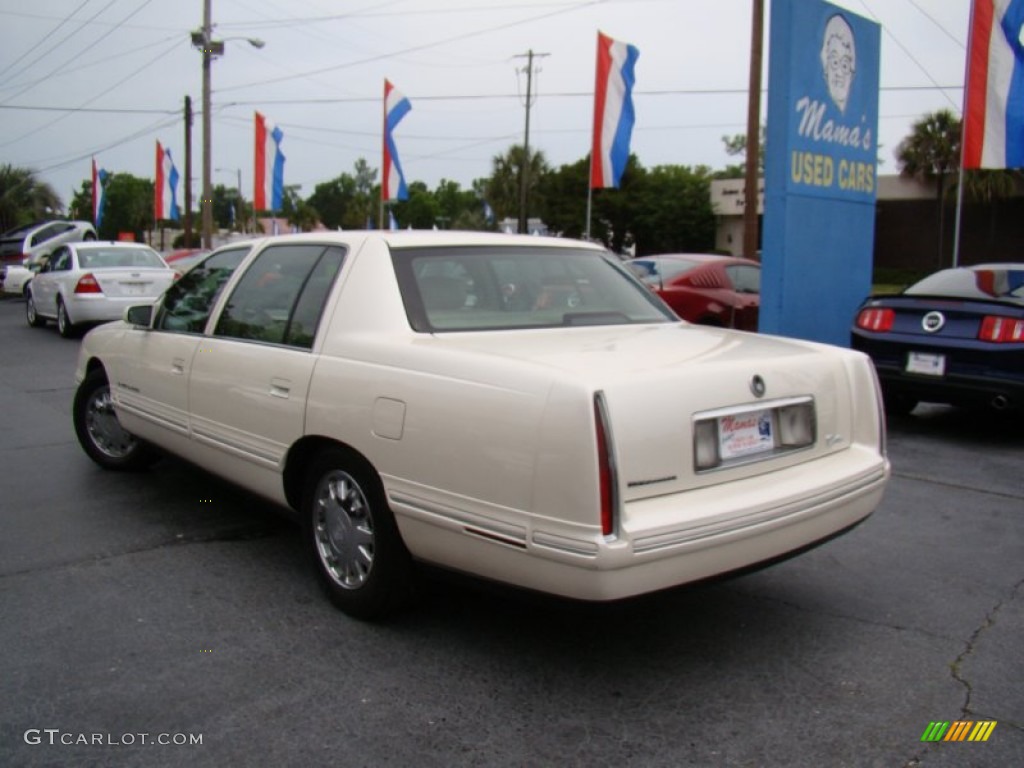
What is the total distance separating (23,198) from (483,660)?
56.5 metres

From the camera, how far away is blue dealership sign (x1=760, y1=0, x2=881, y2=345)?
890 cm

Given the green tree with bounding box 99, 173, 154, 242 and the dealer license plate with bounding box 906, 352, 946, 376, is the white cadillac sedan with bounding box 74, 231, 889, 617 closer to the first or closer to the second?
the dealer license plate with bounding box 906, 352, 946, 376

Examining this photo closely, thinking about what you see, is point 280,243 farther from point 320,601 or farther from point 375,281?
point 320,601

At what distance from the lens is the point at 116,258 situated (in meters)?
14.2

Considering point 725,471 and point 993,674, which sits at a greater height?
point 725,471

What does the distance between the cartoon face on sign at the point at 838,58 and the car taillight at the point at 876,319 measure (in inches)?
112

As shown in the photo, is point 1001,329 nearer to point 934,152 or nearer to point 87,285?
Answer: point 87,285

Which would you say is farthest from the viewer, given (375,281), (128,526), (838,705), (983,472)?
(983,472)

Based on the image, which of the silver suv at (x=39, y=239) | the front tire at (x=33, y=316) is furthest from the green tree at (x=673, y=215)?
the front tire at (x=33, y=316)

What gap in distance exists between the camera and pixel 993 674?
10.8 feet

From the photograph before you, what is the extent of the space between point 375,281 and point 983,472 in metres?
4.67

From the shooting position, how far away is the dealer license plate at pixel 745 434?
3168 mm

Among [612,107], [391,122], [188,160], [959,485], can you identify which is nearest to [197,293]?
[959,485]

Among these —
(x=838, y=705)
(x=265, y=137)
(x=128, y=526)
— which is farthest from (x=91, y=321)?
(x=265, y=137)
